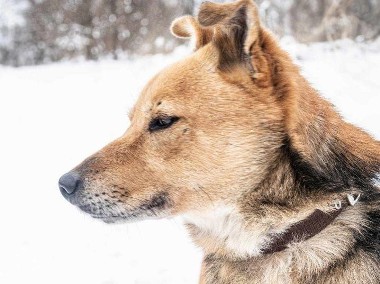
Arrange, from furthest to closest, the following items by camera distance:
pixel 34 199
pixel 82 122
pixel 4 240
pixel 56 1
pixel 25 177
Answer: pixel 56 1 → pixel 82 122 → pixel 25 177 → pixel 34 199 → pixel 4 240

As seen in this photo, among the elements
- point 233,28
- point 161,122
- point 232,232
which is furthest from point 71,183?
point 233,28

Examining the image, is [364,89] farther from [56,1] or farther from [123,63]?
[56,1]

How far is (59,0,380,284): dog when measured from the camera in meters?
2.44

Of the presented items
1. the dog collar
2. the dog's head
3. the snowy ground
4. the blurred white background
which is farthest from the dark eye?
the snowy ground

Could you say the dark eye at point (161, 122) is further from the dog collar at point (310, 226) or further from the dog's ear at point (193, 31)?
the dog collar at point (310, 226)

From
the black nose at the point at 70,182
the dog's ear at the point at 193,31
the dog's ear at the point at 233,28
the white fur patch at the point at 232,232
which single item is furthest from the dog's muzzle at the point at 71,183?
the dog's ear at the point at 193,31

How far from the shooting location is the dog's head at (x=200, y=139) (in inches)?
99.0

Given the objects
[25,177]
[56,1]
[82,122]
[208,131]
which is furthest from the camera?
[56,1]

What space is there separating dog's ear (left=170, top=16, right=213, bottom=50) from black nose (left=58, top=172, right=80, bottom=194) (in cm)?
93

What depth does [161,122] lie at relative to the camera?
2.64 meters

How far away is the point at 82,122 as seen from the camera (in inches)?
352

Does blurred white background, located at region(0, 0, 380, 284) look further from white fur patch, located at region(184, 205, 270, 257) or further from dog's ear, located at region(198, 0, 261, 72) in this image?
white fur patch, located at region(184, 205, 270, 257)

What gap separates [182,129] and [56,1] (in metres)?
9.84

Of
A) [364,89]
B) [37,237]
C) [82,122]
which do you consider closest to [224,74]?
[37,237]
